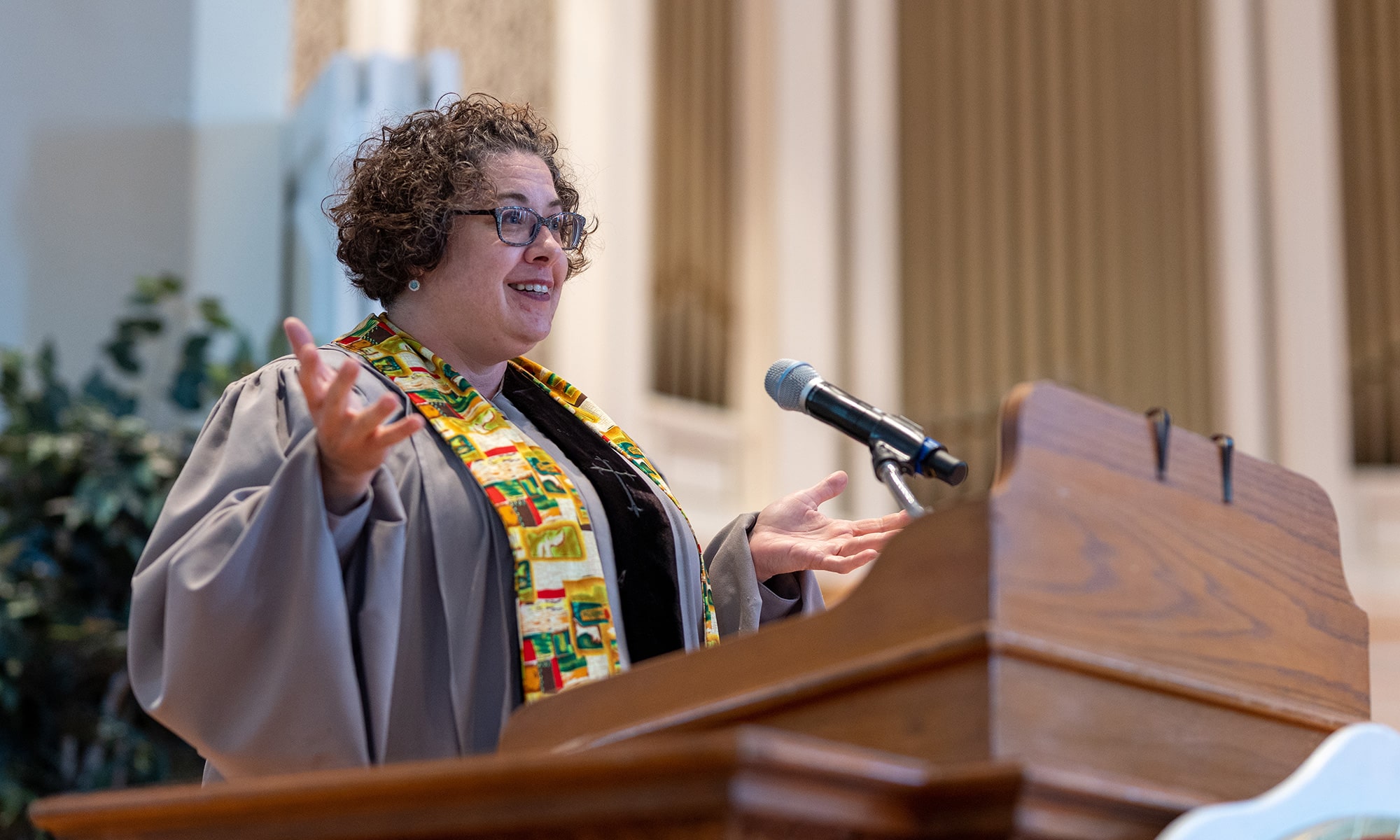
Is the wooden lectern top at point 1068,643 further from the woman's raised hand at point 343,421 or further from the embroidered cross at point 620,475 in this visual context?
the embroidered cross at point 620,475

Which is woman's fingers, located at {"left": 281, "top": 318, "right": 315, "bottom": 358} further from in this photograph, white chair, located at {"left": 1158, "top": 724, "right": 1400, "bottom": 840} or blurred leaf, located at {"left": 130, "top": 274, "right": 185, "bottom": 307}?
blurred leaf, located at {"left": 130, "top": 274, "right": 185, "bottom": 307}

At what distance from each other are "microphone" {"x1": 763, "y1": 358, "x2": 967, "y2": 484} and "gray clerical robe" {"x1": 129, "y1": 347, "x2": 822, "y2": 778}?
345mm

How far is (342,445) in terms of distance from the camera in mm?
1357

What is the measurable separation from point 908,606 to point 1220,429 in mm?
4265

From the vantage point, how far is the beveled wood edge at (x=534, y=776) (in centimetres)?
87

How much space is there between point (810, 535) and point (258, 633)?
685mm

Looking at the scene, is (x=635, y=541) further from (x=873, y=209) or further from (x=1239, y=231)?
(x=1239, y=231)

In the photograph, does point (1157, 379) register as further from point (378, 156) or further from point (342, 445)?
point (342, 445)

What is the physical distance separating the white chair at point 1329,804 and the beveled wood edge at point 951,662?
0.08 meters

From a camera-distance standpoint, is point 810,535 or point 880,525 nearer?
point 880,525

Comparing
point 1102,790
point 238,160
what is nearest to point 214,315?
point 238,160

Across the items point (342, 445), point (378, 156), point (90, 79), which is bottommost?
point (342, 445)

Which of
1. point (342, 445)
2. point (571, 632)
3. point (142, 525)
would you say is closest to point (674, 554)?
point (571, 632)

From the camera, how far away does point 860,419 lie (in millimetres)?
1396
